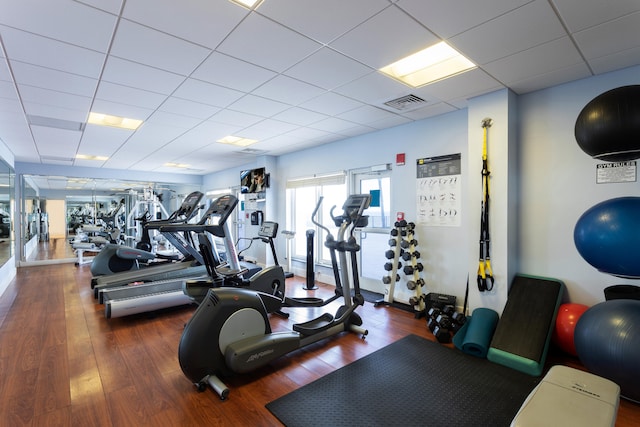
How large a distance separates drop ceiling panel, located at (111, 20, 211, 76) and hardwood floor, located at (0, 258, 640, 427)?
2480mm

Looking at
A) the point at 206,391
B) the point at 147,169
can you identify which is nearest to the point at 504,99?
the point at 206,391

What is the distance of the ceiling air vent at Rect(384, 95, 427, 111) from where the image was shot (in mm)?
3318

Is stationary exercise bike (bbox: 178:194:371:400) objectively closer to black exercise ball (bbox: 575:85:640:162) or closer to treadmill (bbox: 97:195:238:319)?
treadmill (bbox: 97:195:238:319)

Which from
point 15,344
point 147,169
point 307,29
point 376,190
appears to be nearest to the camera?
point 307,29

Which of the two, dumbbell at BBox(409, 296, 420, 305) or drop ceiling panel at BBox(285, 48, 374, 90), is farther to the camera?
dumbbell at BBox(409, 296, 420, 305)

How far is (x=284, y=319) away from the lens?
145 inches

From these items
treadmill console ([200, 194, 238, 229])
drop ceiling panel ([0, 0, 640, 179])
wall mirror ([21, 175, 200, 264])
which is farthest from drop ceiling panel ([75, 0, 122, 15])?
wall mirror ([21, 175, 200, 264])

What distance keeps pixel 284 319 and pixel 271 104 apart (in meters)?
2.50

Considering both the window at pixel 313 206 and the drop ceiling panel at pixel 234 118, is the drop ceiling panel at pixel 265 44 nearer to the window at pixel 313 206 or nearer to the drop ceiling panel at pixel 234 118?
the drop ceiling panel at pixel 234 118

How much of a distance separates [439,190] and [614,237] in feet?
6.56

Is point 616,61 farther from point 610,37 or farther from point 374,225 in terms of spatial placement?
point 374,225

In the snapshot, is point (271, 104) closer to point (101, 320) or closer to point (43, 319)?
point (101, 320)

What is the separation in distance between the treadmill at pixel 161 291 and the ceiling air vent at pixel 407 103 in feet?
6.67

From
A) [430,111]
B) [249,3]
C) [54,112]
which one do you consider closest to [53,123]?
[54,112]
